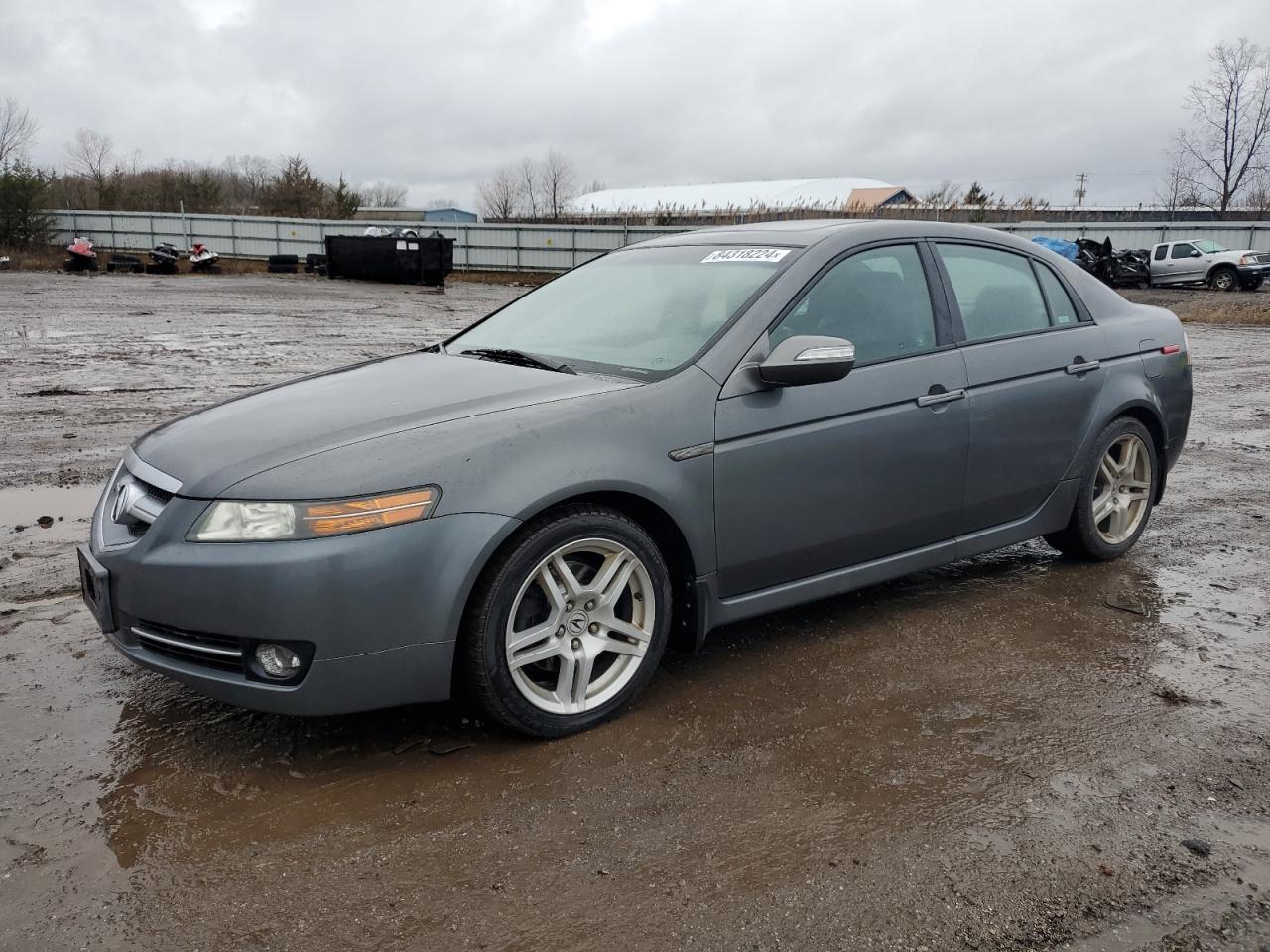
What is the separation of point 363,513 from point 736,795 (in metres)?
1.30

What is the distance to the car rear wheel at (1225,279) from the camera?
30.1m

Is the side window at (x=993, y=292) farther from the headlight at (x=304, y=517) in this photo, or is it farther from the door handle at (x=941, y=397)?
the headlight at (x=304, y=517)

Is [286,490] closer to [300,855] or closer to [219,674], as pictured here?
[219,674]

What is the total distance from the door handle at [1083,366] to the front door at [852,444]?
74cm

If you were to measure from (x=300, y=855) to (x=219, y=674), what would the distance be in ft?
1.90

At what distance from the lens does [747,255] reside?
396 cm

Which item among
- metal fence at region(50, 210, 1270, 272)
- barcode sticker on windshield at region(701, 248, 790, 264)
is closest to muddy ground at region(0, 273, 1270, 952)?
barcode sticker on windshield at region(701, 248, 790, 264)

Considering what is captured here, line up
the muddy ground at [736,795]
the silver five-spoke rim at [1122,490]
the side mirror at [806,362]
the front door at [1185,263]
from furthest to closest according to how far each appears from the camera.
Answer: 1. the front door at [1185,263]
2. the silver five-spoke rim at [1122,490]
3. the side mirror at [806,362]
4. the muddy ground at [736,795]

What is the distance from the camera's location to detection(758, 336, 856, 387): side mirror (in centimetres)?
336

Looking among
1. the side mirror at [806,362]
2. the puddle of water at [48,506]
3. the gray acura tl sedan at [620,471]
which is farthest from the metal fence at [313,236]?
the side mirror at [806,362]

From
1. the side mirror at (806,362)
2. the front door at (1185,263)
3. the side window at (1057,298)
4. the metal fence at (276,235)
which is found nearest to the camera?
the side mirror at (806,362)

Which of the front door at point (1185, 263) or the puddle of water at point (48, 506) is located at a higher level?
the front door at point (1185, 263)

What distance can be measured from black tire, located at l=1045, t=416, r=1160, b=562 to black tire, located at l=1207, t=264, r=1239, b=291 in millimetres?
29852

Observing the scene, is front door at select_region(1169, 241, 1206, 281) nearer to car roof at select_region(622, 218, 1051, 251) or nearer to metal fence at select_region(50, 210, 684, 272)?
metal fence at select_region(50, 210, 684, 272)
